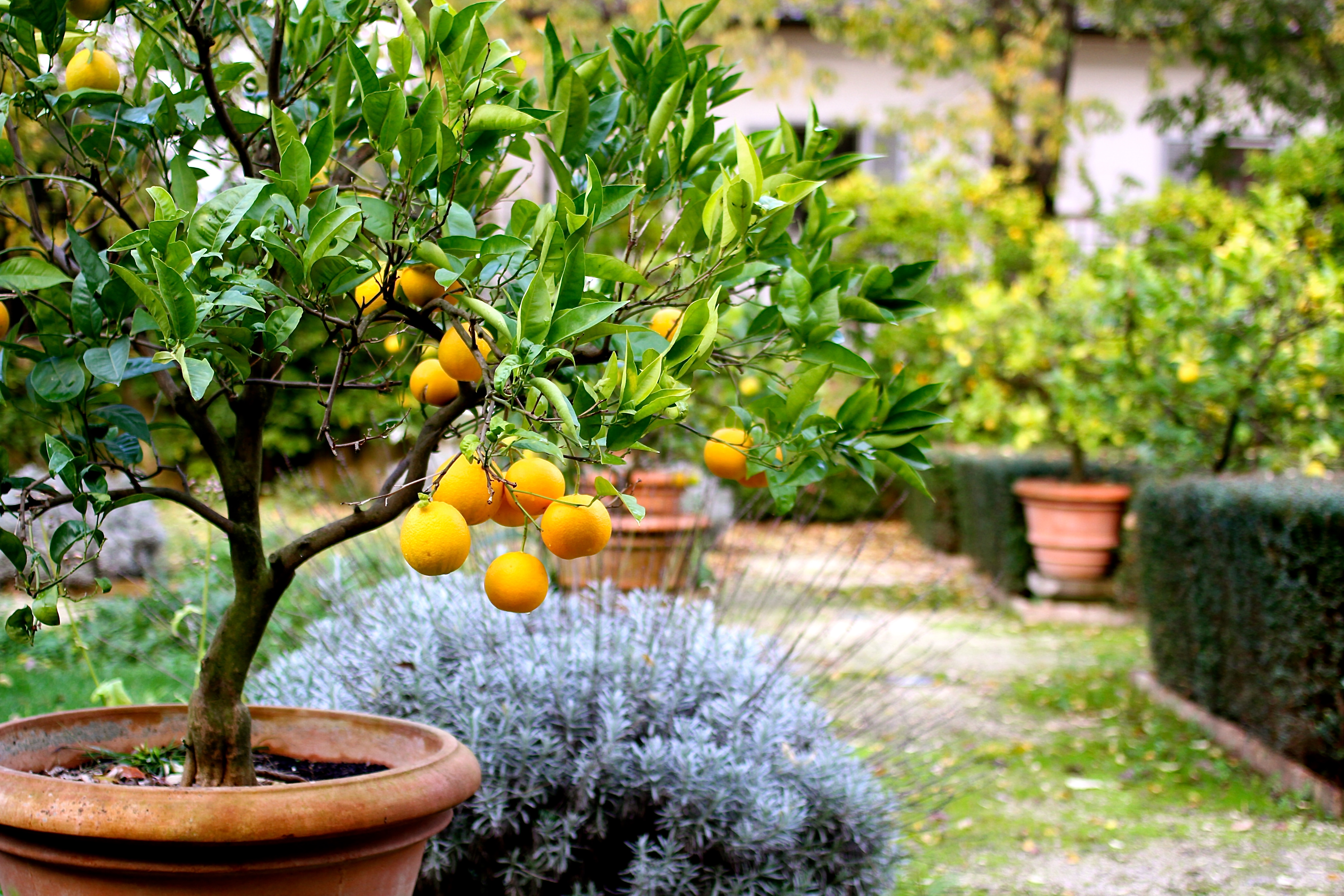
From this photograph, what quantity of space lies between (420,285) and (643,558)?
3.28 m

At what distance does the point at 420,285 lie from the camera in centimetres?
138

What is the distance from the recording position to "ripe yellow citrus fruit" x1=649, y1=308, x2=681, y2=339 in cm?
144

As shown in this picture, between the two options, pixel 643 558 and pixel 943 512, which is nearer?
pixel 643 558

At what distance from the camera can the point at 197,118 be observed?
4.87 feet

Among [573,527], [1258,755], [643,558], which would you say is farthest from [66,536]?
[1258,755]

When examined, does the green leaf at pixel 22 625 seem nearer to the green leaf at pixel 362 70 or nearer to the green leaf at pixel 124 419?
the green leaf at pixel 124 419

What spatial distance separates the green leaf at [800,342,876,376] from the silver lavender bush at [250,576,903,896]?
3.81ft

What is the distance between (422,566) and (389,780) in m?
0.54

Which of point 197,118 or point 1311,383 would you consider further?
point 1311,383

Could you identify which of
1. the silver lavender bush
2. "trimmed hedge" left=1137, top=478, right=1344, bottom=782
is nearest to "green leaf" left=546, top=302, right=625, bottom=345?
the silver lavender bush

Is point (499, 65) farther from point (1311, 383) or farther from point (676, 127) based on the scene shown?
point (1311, 383)

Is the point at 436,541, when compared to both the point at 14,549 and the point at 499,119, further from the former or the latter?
the point at 14,549

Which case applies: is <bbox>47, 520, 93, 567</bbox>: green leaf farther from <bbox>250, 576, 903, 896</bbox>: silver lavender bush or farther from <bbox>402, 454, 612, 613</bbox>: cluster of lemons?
<bbox>250, 576, 903, 896</bbox>: silver lavender bush

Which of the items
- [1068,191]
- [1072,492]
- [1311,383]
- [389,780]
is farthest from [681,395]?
[1068,191]
